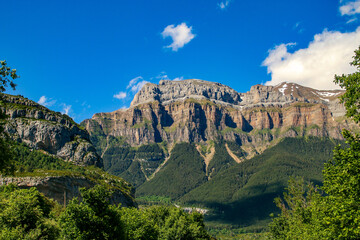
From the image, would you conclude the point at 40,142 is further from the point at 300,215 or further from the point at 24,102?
the point at 300,215

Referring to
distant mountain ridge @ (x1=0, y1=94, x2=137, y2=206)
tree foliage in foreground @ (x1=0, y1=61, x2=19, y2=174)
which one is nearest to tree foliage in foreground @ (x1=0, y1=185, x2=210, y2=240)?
tree foliage in foreground @ (x1=0, y1=61, x2=19, y2=174)

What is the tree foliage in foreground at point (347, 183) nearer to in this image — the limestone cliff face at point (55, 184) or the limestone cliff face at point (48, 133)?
the limestone cliff face at point (55, 184)

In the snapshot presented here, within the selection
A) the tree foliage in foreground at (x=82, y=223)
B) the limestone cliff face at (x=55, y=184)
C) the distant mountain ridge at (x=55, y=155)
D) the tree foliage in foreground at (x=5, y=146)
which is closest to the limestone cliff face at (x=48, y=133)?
the distant mountain ridge at (x=55, y=155)

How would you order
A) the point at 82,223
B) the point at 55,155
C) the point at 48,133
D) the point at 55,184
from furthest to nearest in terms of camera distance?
the point at 48,133 → the point at 55,155 → the point at 55,184 → the point at 82,223

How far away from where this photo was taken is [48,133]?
139250 millimetres

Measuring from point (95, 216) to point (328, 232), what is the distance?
20.5 metres

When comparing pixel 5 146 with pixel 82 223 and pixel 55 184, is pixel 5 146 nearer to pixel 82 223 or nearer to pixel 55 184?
pixel 82 223

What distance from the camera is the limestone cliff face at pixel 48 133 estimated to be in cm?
13525

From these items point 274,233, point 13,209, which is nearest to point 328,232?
point 13,209

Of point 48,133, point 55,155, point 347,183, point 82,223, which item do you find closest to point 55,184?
point 55,155

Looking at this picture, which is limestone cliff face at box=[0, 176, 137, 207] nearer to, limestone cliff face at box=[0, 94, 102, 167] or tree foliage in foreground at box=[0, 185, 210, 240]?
tree foliage in foreground at box=[0, 185, 210, 240]

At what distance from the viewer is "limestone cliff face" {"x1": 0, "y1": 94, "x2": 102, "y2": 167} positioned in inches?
5325

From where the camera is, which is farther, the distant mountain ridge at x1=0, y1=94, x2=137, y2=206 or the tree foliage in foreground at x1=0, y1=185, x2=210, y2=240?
the distant mountain ridge at x1=0, y1=94, x2=137, y2=206

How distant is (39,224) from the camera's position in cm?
3525
